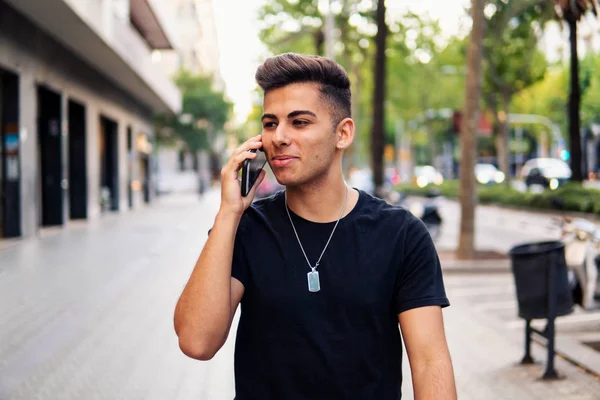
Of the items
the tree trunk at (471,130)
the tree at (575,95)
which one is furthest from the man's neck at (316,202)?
the tree trunk at (471,130)

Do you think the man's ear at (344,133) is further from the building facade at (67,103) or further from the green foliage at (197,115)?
the green foliage at (197,115)

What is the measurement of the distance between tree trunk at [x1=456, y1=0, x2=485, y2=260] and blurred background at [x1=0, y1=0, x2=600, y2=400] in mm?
33

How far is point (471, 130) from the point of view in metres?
12.2

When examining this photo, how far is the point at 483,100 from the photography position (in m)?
35.6

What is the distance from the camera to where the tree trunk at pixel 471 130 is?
1220cm

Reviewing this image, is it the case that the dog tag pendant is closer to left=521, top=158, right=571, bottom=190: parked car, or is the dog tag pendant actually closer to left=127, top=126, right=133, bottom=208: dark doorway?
left=127, top=126, right=133, bottom=208: dark doorway

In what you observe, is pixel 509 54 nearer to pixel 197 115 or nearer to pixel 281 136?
pixel 281 136

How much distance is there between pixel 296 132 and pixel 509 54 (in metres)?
24.2

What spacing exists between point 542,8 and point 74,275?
10965 mm

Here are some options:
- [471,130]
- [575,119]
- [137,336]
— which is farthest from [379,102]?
[137,336]

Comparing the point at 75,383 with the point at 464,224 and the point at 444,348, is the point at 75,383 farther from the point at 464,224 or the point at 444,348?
the point at 464,224

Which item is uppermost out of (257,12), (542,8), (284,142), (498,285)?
(257,12)

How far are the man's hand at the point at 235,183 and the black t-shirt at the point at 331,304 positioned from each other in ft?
0.33

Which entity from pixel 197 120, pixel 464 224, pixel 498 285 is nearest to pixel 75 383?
pixel 498 285
